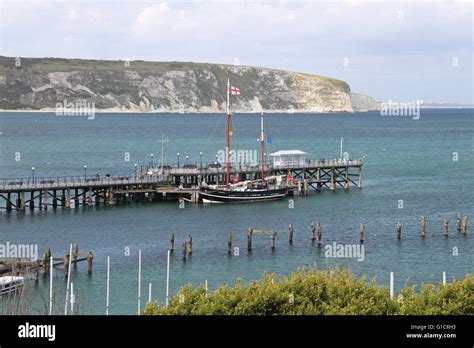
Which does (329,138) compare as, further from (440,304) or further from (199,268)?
(440,304)

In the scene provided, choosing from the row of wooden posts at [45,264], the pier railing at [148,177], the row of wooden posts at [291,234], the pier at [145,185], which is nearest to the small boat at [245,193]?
the pier at [145,185]

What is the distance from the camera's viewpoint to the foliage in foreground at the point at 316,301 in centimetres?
1916

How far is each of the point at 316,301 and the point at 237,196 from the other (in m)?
54.2

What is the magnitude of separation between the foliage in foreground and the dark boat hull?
171ft

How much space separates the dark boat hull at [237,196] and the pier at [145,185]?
998mm

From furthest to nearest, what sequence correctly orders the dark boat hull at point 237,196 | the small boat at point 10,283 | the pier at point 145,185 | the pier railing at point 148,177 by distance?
the dark boat hull at point 237,196 < the pier railing at point 148,177 < the pier at point 145,185 < the small boat at point 10,283

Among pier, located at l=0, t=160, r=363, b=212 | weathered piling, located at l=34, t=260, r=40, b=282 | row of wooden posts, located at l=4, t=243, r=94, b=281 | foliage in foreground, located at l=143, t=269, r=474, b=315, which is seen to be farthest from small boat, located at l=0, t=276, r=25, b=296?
pier, located at l=0, t=160, r=363, b=212

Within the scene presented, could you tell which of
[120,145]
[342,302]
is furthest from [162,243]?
[120,145]

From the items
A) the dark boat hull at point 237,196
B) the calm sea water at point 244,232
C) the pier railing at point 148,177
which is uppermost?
the pier railing at point 148,177

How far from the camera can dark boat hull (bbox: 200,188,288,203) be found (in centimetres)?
7356

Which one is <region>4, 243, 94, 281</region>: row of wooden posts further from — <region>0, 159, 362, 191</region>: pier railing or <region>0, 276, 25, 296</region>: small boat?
<region>0, 159, 362, 191</region>: pier railing

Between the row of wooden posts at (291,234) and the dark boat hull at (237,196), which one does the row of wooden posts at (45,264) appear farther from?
the dark boat hull at (237,196)

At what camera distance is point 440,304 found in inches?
808
